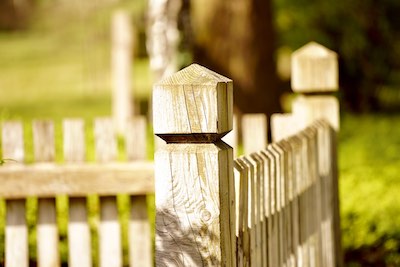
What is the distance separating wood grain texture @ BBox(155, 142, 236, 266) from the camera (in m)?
2.77

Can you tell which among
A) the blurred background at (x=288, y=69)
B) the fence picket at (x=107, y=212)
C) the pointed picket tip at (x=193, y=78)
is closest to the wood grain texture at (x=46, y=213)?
the fence picket at (x=107, y=212)

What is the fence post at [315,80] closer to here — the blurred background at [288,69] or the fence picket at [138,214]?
the fence picket at [138,214]

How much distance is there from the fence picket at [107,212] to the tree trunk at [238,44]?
14.6 ft

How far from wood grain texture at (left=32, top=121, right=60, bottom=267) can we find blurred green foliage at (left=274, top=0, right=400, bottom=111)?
749cm

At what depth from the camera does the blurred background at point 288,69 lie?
6852 mm

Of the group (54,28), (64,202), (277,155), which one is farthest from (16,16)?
(277,155)

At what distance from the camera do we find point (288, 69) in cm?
1639

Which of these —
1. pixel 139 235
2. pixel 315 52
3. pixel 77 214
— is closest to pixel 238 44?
pixel 315 52

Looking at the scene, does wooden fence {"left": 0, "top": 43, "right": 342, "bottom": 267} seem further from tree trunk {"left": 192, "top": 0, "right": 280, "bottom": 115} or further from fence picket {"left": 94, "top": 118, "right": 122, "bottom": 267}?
tree trunk {"left": 192, "top": 0, "right": 280, "bottom": 115}

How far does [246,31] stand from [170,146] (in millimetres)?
6584

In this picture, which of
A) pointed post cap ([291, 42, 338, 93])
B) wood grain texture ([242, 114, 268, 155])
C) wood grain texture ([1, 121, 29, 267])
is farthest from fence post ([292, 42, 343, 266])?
wood grain texture ([1, 121, 29, 267])

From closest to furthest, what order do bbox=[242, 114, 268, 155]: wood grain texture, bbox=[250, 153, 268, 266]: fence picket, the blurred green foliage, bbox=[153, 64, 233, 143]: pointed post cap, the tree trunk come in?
1. bbox=[153, 64, 233, 143]: pointed post cap
2. bbox=[250, 153, 268, 266]: fence picket
3. bbox=[242, 114, 268, 155]: wood grain texture
4. the tree trunk
5. the blurred green foliage

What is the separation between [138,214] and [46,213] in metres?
0.48

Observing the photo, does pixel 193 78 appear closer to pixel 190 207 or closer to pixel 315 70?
pixel 190 207
